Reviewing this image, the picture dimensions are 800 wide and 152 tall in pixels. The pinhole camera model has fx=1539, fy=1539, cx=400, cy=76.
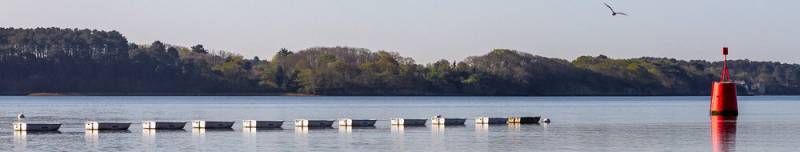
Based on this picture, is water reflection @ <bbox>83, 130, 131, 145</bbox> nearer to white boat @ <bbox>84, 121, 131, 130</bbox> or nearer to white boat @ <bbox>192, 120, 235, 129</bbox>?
white boat @ <bbox>84, 121, 131, 130</bbox>

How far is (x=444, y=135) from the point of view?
61.0m

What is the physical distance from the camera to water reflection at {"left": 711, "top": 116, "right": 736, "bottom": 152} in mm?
52406

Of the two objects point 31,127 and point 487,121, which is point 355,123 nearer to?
point 487,121

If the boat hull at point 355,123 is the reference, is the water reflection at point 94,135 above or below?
below

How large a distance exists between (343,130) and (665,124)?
19498 mm

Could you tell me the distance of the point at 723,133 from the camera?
6259 cm

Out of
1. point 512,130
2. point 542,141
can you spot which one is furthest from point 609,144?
point 512,130

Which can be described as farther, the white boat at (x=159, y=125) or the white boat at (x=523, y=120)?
the white boat at (x=523, y=120)

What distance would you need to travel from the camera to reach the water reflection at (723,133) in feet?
172

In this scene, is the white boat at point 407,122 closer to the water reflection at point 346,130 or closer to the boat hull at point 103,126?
the water reflection at point 346,130

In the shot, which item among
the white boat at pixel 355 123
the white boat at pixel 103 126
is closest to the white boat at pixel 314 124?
the white boat at pixel 355 123

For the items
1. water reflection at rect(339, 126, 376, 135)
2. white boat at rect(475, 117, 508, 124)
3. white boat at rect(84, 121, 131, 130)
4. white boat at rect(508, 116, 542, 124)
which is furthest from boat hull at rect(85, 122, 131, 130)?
white boat at rect(508, 116, 542, 124)

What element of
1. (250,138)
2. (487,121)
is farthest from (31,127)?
(487,121)

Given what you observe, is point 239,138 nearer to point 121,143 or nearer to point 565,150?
point 121,143
